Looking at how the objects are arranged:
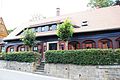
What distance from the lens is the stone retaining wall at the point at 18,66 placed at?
835 inches

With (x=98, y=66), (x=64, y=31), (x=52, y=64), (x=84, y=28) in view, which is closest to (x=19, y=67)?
(x=52, y=64)

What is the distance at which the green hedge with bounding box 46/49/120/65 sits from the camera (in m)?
15.4

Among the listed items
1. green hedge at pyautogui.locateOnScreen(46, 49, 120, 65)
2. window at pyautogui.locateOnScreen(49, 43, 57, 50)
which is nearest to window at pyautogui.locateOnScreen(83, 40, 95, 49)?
window at pyautogui.locateOnScreen(49, 43, 57, 50)

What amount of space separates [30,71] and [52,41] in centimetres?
587

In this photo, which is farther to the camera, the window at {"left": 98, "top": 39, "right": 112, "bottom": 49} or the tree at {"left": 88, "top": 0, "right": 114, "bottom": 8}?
the tree at {"left": 88, "top": 0, "right": 114, "bottom": 8}

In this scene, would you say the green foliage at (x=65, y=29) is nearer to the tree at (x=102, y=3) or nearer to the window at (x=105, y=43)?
the window at (x=105, y=43)

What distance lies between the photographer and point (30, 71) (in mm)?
21125

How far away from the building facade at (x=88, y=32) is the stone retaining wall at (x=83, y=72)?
5863 mm

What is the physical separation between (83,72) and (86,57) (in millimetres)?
1314

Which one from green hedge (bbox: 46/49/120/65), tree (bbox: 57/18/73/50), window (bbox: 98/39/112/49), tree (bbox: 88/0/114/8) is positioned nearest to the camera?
green hedge (bbox: 46/49/120/65)

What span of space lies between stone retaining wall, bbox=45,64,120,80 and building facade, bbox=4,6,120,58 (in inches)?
231

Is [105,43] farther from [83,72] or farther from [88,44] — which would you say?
[83,72]

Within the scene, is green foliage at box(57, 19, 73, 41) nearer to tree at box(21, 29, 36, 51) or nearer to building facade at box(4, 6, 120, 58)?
building facade at box(4, 6, 120, 58)

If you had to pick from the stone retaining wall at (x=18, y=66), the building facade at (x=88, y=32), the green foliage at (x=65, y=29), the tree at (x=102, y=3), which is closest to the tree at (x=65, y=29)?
the green foliage at (x=65, y=29)
